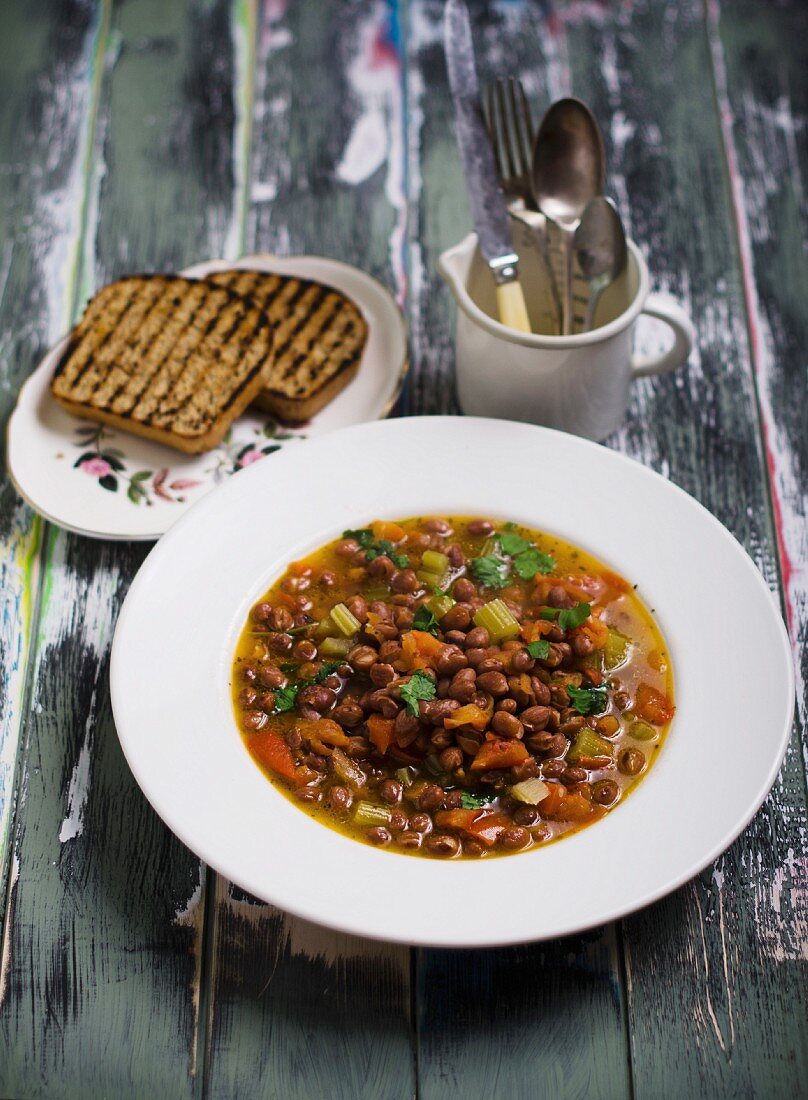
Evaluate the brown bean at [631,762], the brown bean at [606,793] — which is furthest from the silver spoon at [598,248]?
the brown bean at [606,793]

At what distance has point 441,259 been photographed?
432 centimetres

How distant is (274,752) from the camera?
343 cm

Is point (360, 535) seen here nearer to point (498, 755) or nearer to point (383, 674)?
point (383, 674)

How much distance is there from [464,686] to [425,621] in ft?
1.32

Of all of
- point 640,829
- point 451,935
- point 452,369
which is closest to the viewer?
point 451,935

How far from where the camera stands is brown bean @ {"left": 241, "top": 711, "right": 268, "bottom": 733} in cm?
350

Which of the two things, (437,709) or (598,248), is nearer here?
(437,709)

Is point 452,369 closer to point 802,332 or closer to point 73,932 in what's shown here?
point 802,332

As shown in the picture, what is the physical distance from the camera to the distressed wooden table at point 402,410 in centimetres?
330

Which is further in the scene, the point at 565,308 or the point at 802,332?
the point at 802,332

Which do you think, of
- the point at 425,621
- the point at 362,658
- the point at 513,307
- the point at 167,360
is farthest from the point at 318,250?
the point at 362,658

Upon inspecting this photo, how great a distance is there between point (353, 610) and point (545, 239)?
1858 mm

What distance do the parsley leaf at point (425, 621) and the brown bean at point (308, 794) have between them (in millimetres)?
658

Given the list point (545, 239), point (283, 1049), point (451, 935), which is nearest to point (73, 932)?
point (283, 1049)
